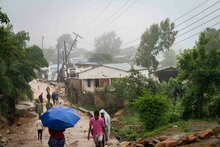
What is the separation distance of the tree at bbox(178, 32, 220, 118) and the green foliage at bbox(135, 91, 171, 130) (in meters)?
2.27

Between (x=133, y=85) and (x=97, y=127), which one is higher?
(x=133, y=85)

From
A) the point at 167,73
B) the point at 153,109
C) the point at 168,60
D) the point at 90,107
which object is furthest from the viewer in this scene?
the point at 168,60

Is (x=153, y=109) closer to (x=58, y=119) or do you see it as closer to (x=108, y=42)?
(x=58, y=119)

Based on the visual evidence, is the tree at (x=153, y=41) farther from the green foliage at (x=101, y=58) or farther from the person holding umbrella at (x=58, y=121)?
the person holding umbrella at (x=58, y=121)

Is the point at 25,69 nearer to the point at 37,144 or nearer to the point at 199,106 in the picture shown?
the point at 37,144

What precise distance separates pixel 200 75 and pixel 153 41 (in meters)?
38.6

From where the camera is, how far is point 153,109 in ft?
52.5

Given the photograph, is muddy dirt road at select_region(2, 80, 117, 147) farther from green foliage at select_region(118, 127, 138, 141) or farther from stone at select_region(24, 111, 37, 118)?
green foliage at select_region(118, 127, 138, 141)

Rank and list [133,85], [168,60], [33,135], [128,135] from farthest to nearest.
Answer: [168,60]
[133,85]
[33,135]
[128,135]

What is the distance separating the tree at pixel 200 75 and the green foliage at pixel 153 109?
2.27 meters

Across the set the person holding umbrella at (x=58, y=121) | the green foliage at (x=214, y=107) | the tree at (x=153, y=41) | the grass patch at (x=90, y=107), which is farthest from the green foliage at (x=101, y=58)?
the person holding umbrella at (x=58, y=121)

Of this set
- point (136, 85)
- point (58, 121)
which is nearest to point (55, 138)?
point (58, 121)

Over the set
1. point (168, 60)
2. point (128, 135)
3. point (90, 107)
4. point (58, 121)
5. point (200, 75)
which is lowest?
point (128, 135)

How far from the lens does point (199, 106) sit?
696 inches
